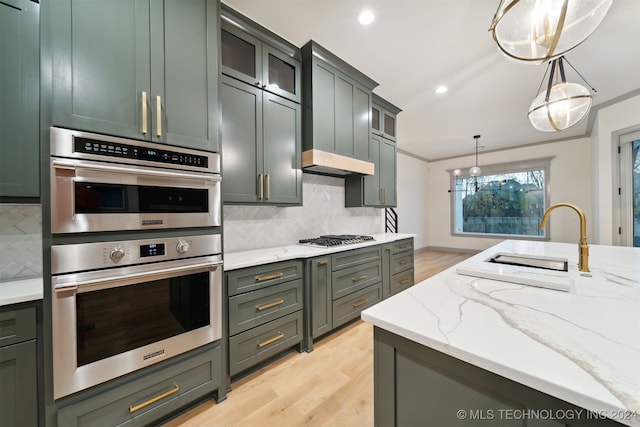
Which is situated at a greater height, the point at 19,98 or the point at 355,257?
the point at 19,98

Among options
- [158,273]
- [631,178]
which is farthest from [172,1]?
[631,178]

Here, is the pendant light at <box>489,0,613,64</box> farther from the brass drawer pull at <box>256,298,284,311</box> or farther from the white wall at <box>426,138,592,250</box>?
the white wall at <box>426,138,592,250</box>

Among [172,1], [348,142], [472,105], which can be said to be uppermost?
[472,105]

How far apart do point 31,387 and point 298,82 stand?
2718 mm

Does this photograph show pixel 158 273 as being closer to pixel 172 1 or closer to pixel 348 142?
pixel 172 1

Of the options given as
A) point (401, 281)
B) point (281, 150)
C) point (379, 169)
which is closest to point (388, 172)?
point (379, 169)

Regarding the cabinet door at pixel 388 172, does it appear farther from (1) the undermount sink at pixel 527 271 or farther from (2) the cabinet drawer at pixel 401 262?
(1) the undermount sink at pixel 527 271

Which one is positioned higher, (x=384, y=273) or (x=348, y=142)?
(x=348, y=142)

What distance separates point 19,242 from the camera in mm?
1397

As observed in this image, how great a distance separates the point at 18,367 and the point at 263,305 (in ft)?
3.90

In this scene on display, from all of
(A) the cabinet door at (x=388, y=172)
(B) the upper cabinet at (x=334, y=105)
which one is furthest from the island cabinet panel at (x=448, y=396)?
(A) the cabinet door at (x=388, y=172)

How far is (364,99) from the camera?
118 inches

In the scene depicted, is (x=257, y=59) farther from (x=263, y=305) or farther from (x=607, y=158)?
(x=607, y=158)

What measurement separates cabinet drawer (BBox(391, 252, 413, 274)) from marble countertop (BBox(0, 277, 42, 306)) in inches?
121
